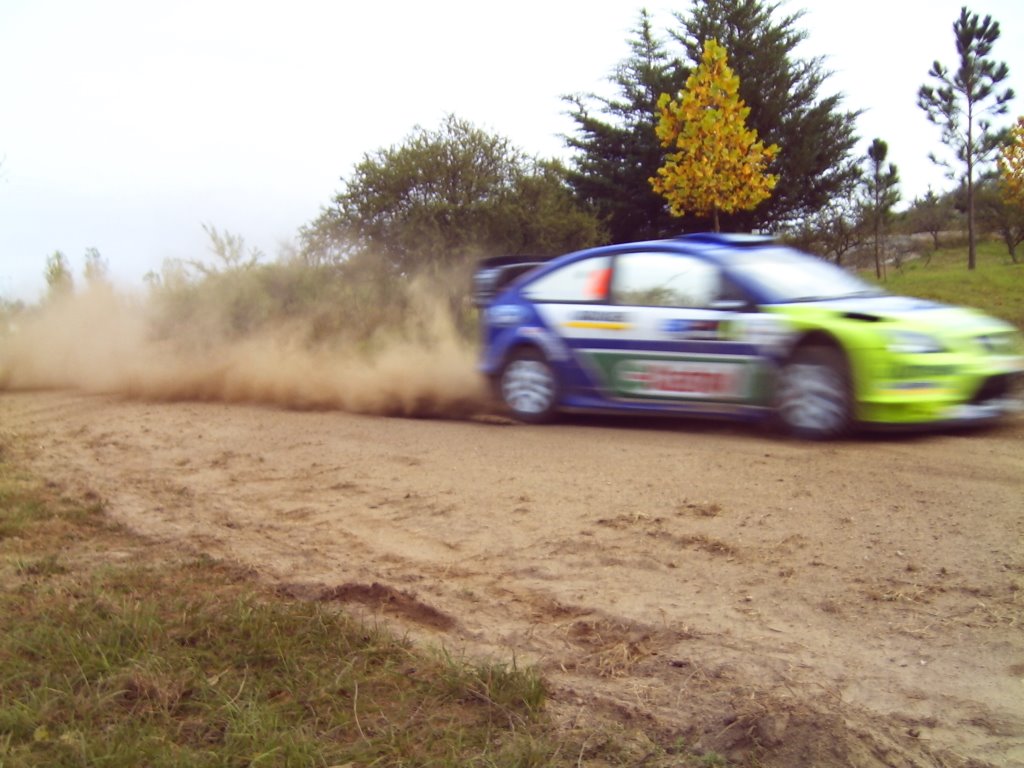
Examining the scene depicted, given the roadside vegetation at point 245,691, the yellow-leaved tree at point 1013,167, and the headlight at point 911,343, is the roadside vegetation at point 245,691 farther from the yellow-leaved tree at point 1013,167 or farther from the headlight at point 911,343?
the yellow-leaved tree at point 1013,167

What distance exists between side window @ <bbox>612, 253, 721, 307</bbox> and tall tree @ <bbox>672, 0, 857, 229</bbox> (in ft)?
67.1

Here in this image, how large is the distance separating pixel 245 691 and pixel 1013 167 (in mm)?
36582

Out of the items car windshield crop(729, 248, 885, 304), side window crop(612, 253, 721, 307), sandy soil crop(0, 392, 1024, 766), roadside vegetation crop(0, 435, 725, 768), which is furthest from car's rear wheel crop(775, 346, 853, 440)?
roadside vegetation crop(0, 435, 725, 768)

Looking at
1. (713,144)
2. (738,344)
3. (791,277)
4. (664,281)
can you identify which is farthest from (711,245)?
(713,144)

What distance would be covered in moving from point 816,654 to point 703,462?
3231mm

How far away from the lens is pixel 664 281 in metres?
8.48

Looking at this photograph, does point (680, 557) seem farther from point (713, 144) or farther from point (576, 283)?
point (713, 144)

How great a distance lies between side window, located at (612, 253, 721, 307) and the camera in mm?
8188

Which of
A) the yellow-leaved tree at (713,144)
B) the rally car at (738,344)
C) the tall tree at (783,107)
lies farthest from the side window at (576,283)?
the tall tree at (783,107)

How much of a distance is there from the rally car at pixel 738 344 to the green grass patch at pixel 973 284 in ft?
40.1

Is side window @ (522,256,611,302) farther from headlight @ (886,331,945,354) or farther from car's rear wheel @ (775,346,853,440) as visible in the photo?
headlight @ (886,331,945,354)

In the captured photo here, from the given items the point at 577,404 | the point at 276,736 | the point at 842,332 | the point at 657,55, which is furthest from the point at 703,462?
the point at 657,55

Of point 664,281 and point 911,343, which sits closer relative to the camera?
point 911,343

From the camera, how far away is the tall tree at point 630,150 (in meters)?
28.7
